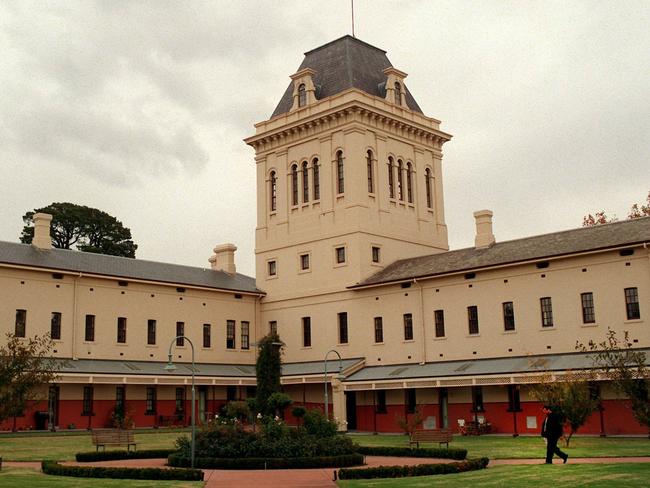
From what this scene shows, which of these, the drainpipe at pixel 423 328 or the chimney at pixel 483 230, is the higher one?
the chimney at pixel 483 230

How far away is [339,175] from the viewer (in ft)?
182

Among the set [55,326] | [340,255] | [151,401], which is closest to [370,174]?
[340,255]

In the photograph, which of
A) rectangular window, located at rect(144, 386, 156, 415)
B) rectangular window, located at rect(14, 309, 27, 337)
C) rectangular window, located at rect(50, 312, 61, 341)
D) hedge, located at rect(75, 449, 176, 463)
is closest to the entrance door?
rectangular window, located at rect(144, 386, 156, 415)

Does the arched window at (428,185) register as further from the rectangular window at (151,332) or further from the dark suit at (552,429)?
the dark suit at (552,429)

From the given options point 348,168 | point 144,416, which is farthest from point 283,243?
point 144,416

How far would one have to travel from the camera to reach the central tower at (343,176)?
2148 inches

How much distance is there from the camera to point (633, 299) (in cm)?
3984

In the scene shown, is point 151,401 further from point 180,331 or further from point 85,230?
point 85,230

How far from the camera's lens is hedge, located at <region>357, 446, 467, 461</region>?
26.2 metres

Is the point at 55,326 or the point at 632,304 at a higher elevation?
the point at 55,326

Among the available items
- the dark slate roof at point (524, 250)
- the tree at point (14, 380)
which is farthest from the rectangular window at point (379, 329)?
the tree at point (14, 380)

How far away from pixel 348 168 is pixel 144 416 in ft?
66.3

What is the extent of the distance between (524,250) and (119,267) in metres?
25.2

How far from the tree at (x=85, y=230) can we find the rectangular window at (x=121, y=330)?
32046mm
